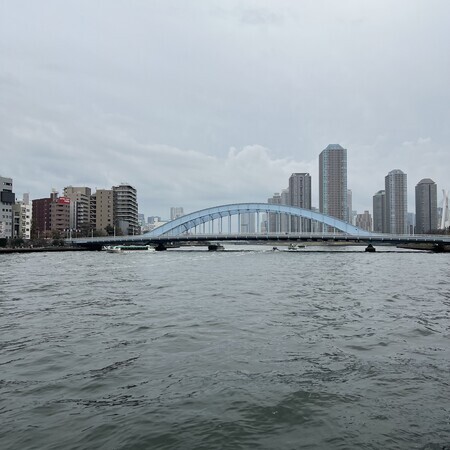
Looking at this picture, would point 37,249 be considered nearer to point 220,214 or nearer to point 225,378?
point 220,214

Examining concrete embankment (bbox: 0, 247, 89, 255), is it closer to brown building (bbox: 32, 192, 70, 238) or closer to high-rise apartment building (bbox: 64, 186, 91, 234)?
brown building (bbox: 32, 192, 70, 238)

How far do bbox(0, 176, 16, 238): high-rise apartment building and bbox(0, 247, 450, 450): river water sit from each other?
127451 millimetres

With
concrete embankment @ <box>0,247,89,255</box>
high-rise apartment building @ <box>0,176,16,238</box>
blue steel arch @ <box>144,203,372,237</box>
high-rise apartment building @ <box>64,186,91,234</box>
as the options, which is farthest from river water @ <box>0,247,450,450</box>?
high-rise apartment building @ <box>64,186,91,234</box>

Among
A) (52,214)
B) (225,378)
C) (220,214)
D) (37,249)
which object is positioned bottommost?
(225,378)

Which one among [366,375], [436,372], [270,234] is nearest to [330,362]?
[366,375]

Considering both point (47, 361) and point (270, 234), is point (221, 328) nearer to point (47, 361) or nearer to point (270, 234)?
point (47, 361)

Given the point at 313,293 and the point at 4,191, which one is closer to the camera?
the point at 313,293

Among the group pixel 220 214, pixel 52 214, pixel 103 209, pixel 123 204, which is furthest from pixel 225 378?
pixel 123 204

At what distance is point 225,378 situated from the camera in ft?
30.1

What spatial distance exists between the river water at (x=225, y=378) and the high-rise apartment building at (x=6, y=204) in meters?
127

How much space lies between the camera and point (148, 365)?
10.2m

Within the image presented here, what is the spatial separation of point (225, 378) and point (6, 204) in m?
142

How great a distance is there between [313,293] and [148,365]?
16802 mm

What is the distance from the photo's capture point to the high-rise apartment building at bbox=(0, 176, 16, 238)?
426 ft
